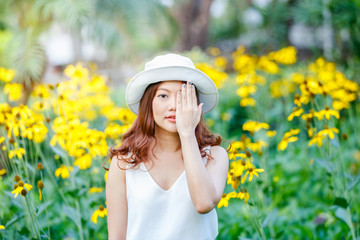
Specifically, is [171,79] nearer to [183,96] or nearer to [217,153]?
[183,96]

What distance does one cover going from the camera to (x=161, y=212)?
1.48 m

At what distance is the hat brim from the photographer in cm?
148

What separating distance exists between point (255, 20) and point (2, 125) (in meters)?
12.7

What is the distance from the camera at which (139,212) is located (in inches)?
58.1

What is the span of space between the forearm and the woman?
12 mm

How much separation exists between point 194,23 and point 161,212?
23.7 feet

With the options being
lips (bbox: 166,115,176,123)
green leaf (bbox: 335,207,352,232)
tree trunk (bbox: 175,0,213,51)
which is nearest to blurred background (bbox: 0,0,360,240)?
green leaf (bbox: 335,207,352,232)

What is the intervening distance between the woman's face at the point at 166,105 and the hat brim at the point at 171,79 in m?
0.03

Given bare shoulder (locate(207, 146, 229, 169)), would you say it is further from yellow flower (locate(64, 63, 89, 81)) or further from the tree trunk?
the tree trunk

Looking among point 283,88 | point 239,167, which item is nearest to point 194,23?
point 283,88

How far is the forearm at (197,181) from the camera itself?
1.34 metres

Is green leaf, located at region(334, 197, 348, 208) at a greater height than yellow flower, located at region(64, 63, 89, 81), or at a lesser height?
lesser

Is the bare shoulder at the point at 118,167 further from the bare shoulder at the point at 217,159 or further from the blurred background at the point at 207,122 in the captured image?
the blurred background at the point at 207,122

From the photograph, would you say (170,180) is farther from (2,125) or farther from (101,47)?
(101,47)
